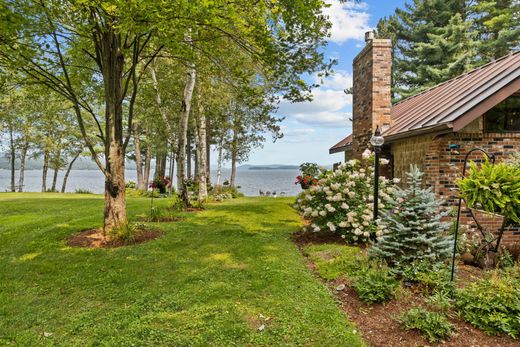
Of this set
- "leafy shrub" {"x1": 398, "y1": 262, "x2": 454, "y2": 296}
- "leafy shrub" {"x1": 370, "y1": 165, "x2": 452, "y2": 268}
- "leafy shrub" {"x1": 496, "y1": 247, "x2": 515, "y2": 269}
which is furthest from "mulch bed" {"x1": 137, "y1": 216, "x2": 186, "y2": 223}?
"leafy shrub" {"x1": 496, "y1": 247, "x2": 515, "y2": 269}

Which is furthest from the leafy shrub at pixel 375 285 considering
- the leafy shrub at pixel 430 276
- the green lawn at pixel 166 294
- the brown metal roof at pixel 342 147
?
the brown metal roof at pixel 342 147

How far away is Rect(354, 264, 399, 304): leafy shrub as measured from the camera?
4785 mm

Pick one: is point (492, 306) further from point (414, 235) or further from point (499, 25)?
A: point (499, 25)

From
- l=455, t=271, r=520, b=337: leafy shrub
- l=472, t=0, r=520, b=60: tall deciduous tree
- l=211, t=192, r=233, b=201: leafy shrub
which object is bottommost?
l=455, t=271, r=520, b=337: leafy shrub

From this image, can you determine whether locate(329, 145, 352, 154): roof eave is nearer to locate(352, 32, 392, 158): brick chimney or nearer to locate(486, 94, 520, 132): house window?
locate(352, 32, 392, 158): brick chimney

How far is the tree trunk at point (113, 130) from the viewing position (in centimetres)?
792

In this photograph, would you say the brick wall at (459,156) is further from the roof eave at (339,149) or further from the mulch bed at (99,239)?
the mulch bed at (99,239)

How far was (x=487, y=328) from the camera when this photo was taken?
4074 millimetres

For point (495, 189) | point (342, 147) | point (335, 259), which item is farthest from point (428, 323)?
point (342, 147)

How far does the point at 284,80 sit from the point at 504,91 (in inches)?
205

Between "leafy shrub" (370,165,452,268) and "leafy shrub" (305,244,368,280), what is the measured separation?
46cm

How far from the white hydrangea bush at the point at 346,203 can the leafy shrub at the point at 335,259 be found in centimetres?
50

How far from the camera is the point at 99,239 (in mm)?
8023

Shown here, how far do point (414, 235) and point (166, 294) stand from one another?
4.28 m
